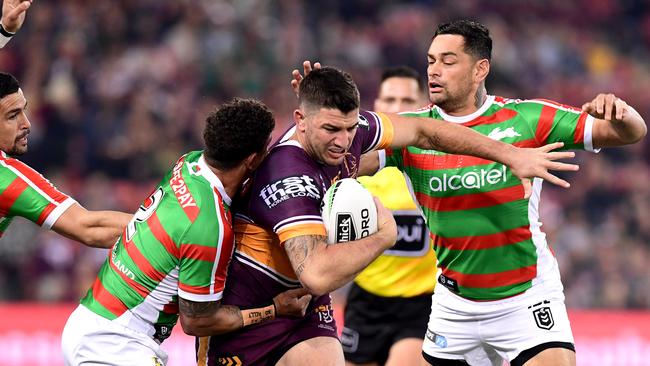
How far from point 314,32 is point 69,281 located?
5917 millimetres

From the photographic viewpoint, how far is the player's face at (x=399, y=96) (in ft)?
27.8

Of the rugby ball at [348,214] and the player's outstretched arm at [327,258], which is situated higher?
the rugby ball at [348,214]

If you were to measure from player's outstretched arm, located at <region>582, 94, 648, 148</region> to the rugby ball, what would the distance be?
4.68 ft

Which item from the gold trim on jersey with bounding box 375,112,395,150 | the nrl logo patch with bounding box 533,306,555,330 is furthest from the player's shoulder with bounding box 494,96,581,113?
the nrl logo patch with bounding box 533,306,555,330

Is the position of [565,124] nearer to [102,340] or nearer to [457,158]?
[457,158]

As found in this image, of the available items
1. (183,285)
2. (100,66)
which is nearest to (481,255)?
(183,285)

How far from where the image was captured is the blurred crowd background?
13.4 m

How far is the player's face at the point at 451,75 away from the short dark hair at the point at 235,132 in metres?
1.29

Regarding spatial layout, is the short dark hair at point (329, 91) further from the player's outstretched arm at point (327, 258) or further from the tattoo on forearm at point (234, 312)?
the tattoo on forearm at point (234, 312)

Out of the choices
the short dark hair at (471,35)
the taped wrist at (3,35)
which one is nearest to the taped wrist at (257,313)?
the short dark hair at (471,35)

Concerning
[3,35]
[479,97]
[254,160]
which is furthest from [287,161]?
[3,35]

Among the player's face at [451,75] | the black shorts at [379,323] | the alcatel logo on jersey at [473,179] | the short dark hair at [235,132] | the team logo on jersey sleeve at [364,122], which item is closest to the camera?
the short dark hair at [235,132]

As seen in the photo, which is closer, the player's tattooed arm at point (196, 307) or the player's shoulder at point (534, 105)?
the player's tattooed arm at point (196, 307)

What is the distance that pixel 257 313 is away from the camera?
5715 mm
